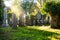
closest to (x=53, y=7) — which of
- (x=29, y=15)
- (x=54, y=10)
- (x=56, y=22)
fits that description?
A: (x=54, y=10)

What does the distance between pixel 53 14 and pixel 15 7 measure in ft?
23.4

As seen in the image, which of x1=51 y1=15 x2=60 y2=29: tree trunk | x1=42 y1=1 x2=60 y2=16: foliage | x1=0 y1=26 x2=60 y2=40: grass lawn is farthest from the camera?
x1=51 y1=15 x2=60 y2=29: tree trunk

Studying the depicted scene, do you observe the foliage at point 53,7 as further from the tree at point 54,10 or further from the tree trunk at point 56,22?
the tree trunk at point 56,22

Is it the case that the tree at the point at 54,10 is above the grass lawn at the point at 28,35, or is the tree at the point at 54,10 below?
above

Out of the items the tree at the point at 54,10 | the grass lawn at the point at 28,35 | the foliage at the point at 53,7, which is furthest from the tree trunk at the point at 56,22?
the grass lawn at the point at 28,35

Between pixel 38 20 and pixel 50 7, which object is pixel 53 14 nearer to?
pixel 50 7

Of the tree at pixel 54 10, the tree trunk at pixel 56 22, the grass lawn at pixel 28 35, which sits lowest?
the grass lawn at pixel 28 35

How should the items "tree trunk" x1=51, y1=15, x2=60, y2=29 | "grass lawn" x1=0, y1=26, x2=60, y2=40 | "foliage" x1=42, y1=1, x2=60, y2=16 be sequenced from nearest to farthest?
"grass lawn" x1=0, y1=26, x2=60, y2=40 < "foliage" x1=42, y1=1, x2=60, y2=16 < "tree trunk" x1=51, y1=15, x2=60, y2=29

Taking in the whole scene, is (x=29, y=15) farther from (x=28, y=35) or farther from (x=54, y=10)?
(x=28, y=35)

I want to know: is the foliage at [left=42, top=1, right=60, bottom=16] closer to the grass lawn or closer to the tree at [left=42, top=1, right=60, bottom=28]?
the tree at [left=42, top=1, right=60, bottom=28]

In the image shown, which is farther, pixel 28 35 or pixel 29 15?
pixel 29 15

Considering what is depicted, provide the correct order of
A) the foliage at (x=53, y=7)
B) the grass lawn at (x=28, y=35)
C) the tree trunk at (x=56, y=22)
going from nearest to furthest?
the grass lawn at (x=28, y=35)
the foliage at (x=53, y=7)
the tree trunk at (x=56, y=22)

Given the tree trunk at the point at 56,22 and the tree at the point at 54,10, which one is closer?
the tree at the point at 54,10

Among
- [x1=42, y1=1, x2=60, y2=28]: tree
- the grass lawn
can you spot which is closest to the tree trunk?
[x1=42, y1=1, x2=60, y2=28]: tree
